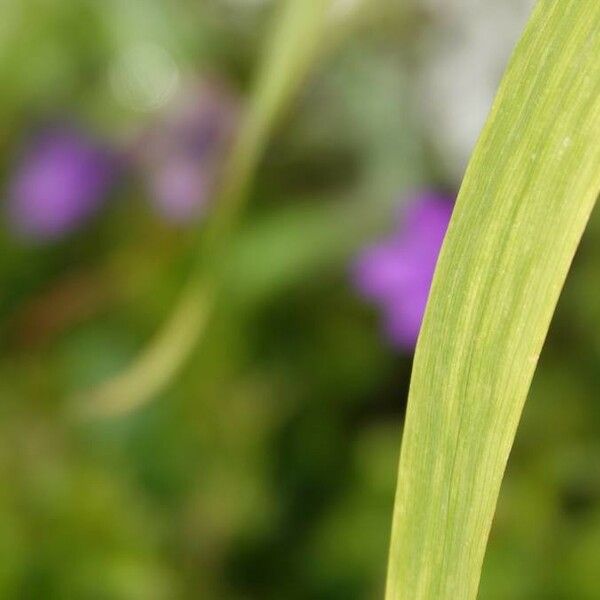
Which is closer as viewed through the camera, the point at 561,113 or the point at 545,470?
the point at 561,113

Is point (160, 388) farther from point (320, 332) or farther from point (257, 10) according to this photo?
point (257, 10)

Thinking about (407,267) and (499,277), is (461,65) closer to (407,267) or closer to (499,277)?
(407,267)

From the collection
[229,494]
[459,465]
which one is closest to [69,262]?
[229,494]

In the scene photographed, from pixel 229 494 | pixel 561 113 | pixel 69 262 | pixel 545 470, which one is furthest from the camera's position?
pixel 69 262

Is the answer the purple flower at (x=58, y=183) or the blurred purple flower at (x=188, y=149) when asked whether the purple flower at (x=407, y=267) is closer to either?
the blurred purple flower at (x=188, y=149)

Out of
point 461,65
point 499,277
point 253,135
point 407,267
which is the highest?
point 461,65

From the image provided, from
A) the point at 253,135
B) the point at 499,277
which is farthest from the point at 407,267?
the point at 499,277

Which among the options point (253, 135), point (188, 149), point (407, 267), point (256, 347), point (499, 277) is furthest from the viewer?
point (188, 149)
